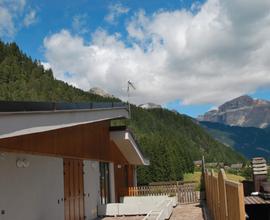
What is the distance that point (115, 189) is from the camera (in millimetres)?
19516

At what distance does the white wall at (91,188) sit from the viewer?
47.6 ft

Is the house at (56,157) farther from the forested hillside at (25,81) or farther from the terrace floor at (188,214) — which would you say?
the forested hillside at (25,81)

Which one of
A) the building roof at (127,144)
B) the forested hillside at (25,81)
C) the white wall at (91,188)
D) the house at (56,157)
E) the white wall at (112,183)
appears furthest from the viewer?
the forested hillside at (25,81)

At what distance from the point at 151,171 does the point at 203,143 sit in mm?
111953

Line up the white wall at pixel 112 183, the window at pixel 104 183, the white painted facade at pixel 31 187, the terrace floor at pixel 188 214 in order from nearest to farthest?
the white painted facade at pixel 31 187 → the terrace floor at pixel 188 214 → the window at pixel 104 183 → the white wall at pixel 112 183

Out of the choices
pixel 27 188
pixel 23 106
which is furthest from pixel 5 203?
pixel 23 106

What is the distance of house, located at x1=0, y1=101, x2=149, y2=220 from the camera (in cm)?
729

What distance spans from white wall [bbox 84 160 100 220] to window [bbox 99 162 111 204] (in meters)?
0.71

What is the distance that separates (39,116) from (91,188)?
8.32 meters

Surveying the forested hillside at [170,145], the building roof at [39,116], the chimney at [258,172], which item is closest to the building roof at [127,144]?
the chimney at [258,172]

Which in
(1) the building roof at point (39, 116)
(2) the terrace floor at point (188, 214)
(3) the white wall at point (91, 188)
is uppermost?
(1) the building roof at point (39, 116)

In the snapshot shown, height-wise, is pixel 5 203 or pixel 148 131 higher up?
pixel 148 131

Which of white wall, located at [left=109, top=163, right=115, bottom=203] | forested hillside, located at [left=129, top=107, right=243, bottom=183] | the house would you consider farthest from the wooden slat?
forested hillside, located at [left=129, top=107, right=243, bottom=183]

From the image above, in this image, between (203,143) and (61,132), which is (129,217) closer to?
(61,132)
